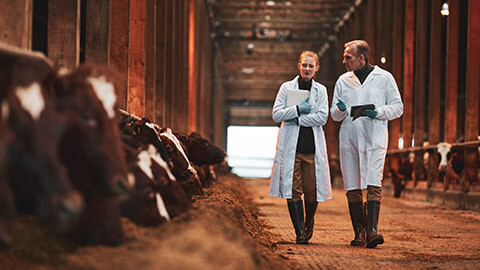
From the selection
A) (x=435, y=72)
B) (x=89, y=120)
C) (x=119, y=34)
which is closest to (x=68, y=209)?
(x=89, y=120)

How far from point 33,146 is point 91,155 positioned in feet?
1.17

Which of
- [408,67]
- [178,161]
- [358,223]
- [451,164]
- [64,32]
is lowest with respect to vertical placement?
[358,223]

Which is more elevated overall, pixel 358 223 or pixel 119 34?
pixel 119 34

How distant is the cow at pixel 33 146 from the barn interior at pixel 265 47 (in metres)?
1.03

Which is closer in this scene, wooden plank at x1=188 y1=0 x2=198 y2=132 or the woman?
the woman

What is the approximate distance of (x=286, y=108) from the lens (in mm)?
6184

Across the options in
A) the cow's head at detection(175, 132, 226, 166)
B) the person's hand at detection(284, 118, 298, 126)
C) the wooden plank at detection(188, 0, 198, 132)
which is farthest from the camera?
the wooden plank at detection(188, 0, 198, 132)

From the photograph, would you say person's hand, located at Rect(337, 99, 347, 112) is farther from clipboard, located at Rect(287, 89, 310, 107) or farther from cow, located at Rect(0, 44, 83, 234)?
cow, located at Rect(0, 44, 83, 234)

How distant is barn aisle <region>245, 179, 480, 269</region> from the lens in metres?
4.76

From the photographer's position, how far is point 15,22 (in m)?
3.98

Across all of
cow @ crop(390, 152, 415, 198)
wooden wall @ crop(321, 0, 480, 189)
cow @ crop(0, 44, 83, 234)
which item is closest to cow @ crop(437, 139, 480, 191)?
wooden wall @ crop(321, 0, 480, 189)

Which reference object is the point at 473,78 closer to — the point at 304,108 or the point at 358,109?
the point at 358,109

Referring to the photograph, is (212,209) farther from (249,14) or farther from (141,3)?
(249,14)

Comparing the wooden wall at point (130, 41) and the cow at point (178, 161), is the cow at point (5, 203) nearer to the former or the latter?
the wooden wall at point (130, 41)
